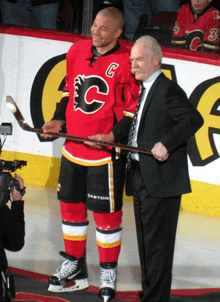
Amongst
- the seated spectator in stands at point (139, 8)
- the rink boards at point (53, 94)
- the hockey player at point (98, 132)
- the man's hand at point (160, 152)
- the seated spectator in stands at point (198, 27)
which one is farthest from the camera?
the seated spectator in stands at point (139, 8)

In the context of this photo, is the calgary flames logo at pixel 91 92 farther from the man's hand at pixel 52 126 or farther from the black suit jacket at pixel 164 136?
the black suit jacket at pixel 164 136

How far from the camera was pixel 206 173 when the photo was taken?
4668 millimetres

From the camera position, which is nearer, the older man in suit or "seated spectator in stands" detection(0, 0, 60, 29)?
the older man in suit

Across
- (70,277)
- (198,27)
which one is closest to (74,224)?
(70,277)

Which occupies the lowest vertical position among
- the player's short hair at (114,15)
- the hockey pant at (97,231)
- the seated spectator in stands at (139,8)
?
the hockey pant at (97,231)

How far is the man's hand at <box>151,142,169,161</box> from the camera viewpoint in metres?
2.79

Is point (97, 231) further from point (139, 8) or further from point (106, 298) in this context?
point (139, 8)

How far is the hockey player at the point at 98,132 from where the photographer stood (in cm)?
319

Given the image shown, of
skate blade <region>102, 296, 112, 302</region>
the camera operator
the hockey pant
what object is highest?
the camera operator

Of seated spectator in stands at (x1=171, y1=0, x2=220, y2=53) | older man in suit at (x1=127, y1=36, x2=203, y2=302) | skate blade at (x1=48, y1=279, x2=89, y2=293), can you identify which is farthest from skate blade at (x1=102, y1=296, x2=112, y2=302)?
seated spectator in stands at (x1=171, y1=0, x2=220, y2=53)

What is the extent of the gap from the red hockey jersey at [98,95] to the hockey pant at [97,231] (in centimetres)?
29

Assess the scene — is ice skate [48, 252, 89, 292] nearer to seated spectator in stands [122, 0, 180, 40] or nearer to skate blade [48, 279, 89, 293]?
skate blade [48, 279, 89, 293]

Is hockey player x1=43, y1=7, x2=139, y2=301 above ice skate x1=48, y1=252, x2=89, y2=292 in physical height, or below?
above

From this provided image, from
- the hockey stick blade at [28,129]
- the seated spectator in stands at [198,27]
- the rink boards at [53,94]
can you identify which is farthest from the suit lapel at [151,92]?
the seated spectator in stands at [198,27]
